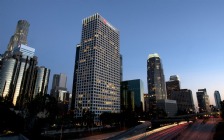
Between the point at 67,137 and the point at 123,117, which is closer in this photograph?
the point at 67,137

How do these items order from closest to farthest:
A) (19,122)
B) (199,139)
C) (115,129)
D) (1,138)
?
(1,138) → (199,139) → (19,122) → (115,129)

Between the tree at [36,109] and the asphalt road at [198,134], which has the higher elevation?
the tree at [36,109]

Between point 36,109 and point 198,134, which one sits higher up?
point 36,109

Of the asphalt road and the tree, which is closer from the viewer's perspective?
the asphalt road

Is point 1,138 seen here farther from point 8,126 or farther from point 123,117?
point 123,117

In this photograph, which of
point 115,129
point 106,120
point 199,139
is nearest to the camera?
point 199,139

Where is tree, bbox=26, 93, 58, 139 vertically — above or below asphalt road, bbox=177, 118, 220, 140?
above

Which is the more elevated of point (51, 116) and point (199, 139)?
point (51, 116)

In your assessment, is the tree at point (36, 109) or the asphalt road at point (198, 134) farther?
the tree at point (36, 109)

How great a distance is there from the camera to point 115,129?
135625 mm

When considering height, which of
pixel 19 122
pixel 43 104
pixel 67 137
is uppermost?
pixel 43 104

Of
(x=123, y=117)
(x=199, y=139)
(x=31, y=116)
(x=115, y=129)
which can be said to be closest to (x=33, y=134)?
(x=31, y=116)

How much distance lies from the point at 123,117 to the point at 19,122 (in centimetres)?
9090

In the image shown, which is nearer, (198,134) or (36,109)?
(36,109)
